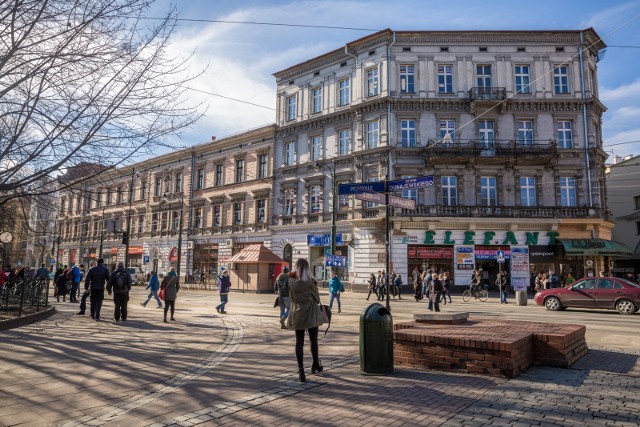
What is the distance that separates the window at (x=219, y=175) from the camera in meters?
44.1

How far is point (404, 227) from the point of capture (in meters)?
31.4

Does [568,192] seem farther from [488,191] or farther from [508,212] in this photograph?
[488,191]

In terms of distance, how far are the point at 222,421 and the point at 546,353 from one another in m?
5.10

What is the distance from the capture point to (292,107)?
3956 centimetres

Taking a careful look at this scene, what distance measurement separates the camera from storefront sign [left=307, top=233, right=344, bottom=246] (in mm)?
33844

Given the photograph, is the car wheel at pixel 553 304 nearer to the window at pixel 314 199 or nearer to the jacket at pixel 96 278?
the jacket at pixel 96 278

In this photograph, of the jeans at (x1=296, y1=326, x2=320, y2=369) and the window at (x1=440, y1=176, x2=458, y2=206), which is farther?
the window at (x1=440, y1=176, x2=458, y2=206)

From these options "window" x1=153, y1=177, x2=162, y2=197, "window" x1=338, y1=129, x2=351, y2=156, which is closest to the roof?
"window" x1=338, y1=129, x2=351, y2=156

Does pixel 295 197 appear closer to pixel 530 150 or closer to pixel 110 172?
pixel 530 150

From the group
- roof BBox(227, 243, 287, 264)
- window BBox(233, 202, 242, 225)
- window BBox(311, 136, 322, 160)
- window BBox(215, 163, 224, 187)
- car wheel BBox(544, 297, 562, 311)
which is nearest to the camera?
car wheel BBox(544, 297, 562, 311)

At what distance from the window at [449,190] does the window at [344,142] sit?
753 cm

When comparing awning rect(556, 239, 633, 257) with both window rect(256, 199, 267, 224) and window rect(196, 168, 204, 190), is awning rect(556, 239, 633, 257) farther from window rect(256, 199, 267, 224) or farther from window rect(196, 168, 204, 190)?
window rect(196, 168, 204, 190)

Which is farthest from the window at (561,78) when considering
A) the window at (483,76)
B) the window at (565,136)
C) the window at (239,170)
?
the window at (239,170)

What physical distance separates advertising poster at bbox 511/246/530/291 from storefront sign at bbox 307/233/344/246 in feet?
38.6
